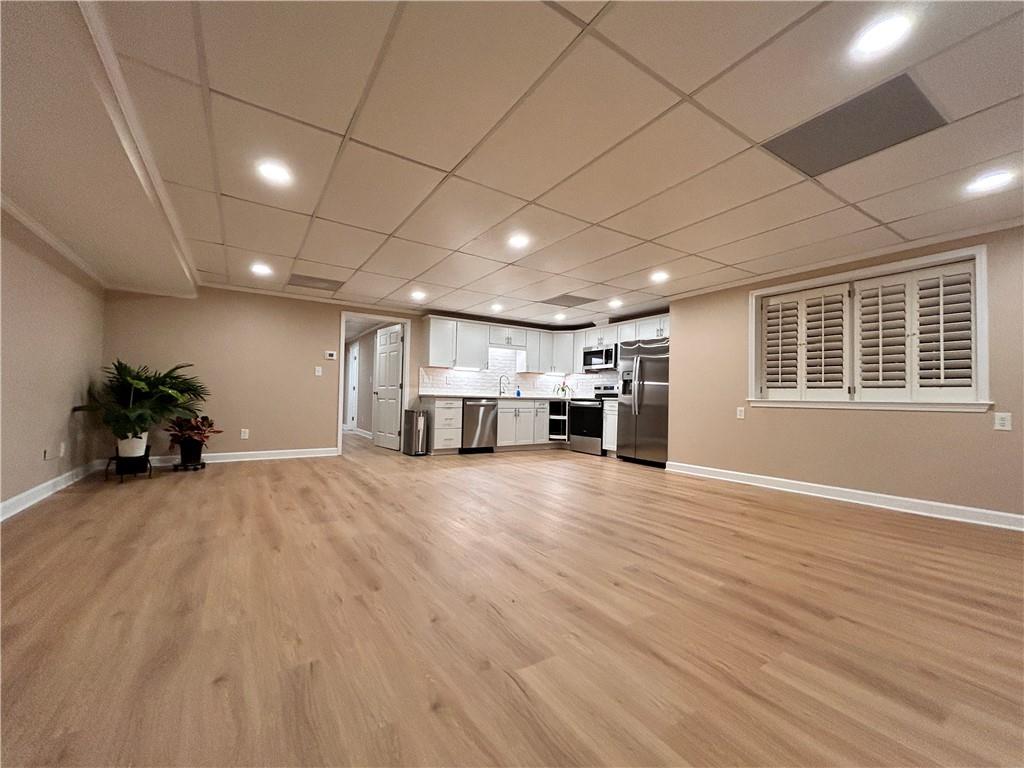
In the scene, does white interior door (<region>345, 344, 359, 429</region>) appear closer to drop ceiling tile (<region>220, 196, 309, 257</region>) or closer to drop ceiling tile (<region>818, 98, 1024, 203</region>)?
drop ceiling tile (<region>220, 196, 309, 257</region>)

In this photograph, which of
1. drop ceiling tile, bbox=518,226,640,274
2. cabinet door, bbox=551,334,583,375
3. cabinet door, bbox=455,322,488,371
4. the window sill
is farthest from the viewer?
cabinet door, bbox=551,334,583,375

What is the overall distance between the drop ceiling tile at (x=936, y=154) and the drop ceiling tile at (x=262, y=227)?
3.87 metres

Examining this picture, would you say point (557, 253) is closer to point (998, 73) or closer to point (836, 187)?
point (836, 187)

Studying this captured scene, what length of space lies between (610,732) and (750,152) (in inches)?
110

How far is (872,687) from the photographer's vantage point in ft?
4.24

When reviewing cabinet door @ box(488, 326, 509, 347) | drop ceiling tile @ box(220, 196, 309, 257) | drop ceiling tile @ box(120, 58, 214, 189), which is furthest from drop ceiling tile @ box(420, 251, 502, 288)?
cabinet door @ box(488, 326, 509, 347)

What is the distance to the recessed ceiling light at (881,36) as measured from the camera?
149cm

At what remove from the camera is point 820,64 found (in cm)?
169

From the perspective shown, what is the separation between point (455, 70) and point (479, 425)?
17.9 feet

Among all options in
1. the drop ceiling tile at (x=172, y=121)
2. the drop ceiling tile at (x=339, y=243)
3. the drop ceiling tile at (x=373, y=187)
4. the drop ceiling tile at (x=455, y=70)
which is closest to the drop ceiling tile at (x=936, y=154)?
the drop ceiling tile at (x=455, y=70)

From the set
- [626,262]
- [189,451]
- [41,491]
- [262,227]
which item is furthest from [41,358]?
[626,262]

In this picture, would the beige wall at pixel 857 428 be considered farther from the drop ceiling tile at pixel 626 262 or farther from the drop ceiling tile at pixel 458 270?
the drop ceiling tile at pixel 458 270

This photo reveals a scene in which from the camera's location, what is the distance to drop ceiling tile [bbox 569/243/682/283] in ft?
12.5

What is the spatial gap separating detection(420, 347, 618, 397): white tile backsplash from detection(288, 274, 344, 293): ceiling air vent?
2.00 metres
